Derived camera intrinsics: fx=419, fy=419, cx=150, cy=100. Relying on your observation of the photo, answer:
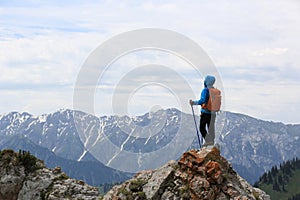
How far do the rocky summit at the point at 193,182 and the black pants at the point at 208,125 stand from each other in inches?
69.5

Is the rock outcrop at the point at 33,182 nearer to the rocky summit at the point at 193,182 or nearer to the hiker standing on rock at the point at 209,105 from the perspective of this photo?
the rocky summit at the point at 193,182

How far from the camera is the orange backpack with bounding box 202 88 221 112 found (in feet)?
75.7

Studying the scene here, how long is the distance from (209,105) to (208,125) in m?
1.42

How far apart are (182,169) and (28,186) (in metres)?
13.5

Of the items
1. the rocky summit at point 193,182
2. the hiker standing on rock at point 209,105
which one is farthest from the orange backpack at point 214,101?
the rocky summit at point 193,182

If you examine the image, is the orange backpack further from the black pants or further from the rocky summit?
the rocky summit

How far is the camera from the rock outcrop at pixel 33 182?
28969 mm

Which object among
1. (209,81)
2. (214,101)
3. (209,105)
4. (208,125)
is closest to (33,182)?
(208,125)

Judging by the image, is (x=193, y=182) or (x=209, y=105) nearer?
(x=193, y=182)

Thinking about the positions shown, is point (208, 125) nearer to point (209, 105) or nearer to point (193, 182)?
point (209, 105)

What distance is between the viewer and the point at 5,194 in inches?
1196

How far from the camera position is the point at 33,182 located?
30469mm

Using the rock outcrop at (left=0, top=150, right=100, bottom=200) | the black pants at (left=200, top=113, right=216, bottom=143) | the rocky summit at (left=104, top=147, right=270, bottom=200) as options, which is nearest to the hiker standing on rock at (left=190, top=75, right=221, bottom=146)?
the black pants at (left=200, top=113, right=216, bottom=143)

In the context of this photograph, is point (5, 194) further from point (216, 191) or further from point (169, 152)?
point (216, 191)
